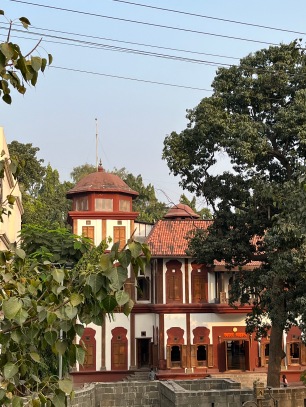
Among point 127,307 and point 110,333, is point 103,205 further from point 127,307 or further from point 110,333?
point 127,307

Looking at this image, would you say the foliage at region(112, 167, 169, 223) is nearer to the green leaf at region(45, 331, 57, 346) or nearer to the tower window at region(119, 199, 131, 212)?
the tower window at region(119, 199, 131, 212)

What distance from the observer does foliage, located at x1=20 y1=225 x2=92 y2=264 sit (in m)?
21.2

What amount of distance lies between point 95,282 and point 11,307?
1.96 feet

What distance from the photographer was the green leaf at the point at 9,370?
3871 millimetres

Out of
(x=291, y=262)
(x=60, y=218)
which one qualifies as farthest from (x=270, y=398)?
(x=60, y=218)

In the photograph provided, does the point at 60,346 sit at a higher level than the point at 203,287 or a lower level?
lower

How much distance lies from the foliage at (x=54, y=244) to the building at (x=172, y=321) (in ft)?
19.5

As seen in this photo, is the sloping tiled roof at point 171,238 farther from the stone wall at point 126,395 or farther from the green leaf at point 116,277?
the green leaf at point 116,277

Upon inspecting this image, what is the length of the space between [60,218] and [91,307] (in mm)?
41528

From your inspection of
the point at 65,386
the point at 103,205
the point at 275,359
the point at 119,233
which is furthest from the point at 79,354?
the point at 103,205

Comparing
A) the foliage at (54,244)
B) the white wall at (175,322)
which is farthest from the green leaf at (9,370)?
the white wall at (175,322)

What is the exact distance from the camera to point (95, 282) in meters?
3.80

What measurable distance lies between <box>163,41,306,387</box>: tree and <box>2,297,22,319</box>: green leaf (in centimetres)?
1521

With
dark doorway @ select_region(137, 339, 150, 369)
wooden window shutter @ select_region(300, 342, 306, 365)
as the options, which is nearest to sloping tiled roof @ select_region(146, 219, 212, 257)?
dark doorway @ select_region(137, 339, 150, 369)
